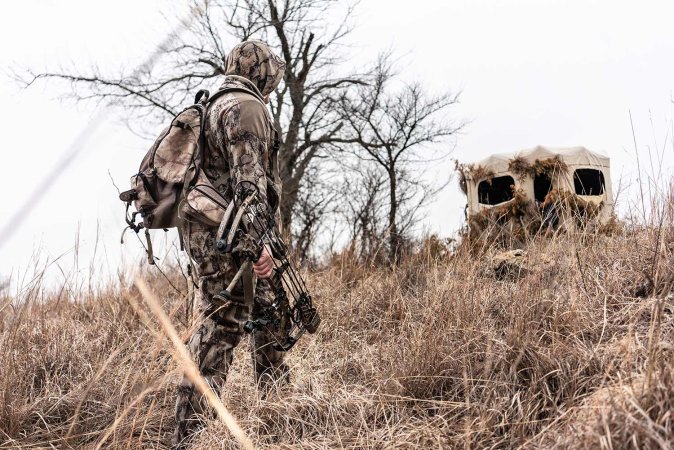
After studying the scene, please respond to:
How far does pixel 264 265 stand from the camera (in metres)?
2.61

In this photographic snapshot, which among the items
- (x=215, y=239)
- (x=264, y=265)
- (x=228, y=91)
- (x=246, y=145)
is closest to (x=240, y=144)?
(x=246, y=145)

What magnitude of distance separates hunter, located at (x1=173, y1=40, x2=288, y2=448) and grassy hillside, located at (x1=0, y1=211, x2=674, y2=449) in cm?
15

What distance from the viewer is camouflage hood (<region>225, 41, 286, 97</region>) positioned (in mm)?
2990

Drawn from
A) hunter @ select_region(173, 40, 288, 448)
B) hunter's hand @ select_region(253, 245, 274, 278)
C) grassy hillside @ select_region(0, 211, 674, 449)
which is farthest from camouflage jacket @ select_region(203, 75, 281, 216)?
grassy hillside @ select_region(0, 211, 674, 449)

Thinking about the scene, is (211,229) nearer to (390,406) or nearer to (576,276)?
(390,406)

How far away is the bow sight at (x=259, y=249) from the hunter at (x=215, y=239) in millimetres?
43

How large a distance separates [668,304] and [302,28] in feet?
37.3

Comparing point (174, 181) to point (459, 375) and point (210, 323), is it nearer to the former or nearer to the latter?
point (210, 323)

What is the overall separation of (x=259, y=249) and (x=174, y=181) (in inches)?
19.4

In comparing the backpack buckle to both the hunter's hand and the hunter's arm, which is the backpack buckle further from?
the hunter's hand

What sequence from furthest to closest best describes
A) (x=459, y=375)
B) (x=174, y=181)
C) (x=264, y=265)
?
(x=459, y=375) → (x=174, y=181) → (x=264, y=265)

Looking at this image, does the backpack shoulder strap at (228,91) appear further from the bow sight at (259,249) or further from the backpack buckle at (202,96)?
the bow sight at (259,249)

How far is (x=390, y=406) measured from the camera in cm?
280

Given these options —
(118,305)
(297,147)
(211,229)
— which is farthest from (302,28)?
(211,229)
